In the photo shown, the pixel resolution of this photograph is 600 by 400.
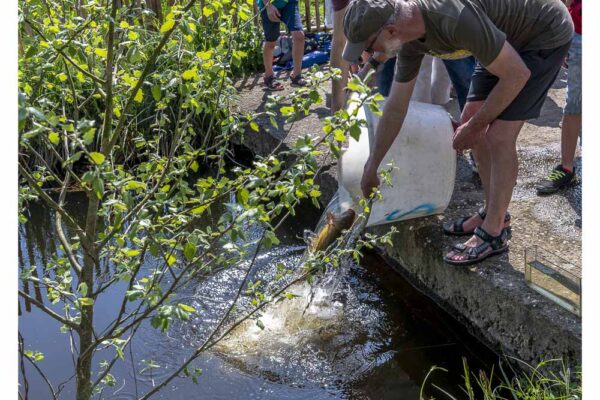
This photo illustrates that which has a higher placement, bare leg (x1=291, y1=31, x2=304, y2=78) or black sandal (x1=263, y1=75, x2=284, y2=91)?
bare leg (x1=291, y1=31, x2=304, y2=78)

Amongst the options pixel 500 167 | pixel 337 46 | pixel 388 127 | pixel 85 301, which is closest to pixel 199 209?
pixel 85 301

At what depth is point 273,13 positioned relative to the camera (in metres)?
7.01

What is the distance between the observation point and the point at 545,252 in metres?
3.64

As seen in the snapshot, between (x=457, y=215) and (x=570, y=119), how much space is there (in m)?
0.84

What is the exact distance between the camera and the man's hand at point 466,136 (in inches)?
139

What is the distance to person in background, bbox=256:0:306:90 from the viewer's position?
7070 millimetres

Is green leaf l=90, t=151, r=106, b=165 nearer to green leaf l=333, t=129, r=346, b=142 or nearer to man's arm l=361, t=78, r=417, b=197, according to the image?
green leaf l=333, t=129, r=346, b=142

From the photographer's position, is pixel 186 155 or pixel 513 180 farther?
pixel 513 180

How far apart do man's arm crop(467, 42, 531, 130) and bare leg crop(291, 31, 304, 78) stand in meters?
3.94

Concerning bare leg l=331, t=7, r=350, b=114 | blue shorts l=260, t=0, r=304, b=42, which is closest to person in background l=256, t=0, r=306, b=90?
blue shorts l=260, t=0, r=304, b=42

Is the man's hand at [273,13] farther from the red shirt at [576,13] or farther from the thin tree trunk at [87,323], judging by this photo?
the thin tree trunk at [87,323]

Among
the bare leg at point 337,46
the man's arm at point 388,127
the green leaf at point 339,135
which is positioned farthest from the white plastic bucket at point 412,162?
the green leaf at point 339,135

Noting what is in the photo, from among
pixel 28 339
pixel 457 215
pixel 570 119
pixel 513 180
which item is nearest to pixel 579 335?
pixel 513 180

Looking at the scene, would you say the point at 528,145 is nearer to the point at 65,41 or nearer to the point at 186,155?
the point at 186,155
